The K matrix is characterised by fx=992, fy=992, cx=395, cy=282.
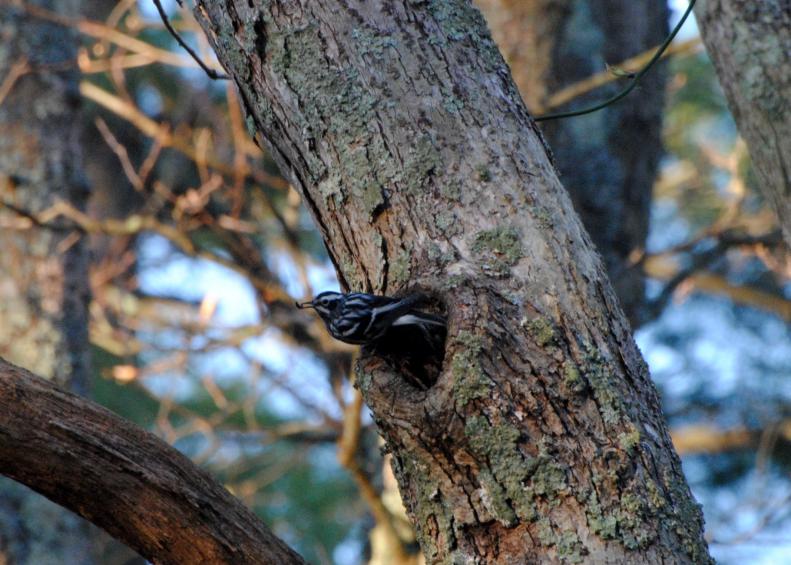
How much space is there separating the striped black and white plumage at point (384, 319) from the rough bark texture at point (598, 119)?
2.94 meters

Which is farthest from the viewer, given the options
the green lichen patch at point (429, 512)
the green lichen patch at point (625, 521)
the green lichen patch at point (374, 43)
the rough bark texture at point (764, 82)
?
the rough bark texture at point (764, 82)

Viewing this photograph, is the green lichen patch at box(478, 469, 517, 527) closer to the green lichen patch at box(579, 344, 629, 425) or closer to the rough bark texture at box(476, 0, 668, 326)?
the green lichen patch at box(579, 344, 629, 425)

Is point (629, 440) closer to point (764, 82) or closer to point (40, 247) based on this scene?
point (764, 82)

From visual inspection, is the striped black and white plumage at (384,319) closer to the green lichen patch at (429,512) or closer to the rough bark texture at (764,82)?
the green lichen patch at (429,512)

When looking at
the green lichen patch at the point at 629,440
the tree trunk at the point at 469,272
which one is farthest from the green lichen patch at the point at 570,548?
the green lichen patch at the point at 629,440

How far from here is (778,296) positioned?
6938mm

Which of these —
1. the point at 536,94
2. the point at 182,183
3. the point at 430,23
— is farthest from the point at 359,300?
the point at 182,183

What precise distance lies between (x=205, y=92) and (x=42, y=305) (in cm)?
312

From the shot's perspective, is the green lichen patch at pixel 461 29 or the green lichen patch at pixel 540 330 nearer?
the green lichen patch at pixel 540 330

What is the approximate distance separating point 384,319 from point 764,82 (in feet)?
4.58

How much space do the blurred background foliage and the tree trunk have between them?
4.69 ft

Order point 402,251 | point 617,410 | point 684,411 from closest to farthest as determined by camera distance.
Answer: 1. point 617,410
2. point 402,251
3. point 684,411

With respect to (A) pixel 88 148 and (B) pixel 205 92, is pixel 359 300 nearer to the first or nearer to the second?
(B) pixel 205 92

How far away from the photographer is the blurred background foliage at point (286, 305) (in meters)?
4.81
